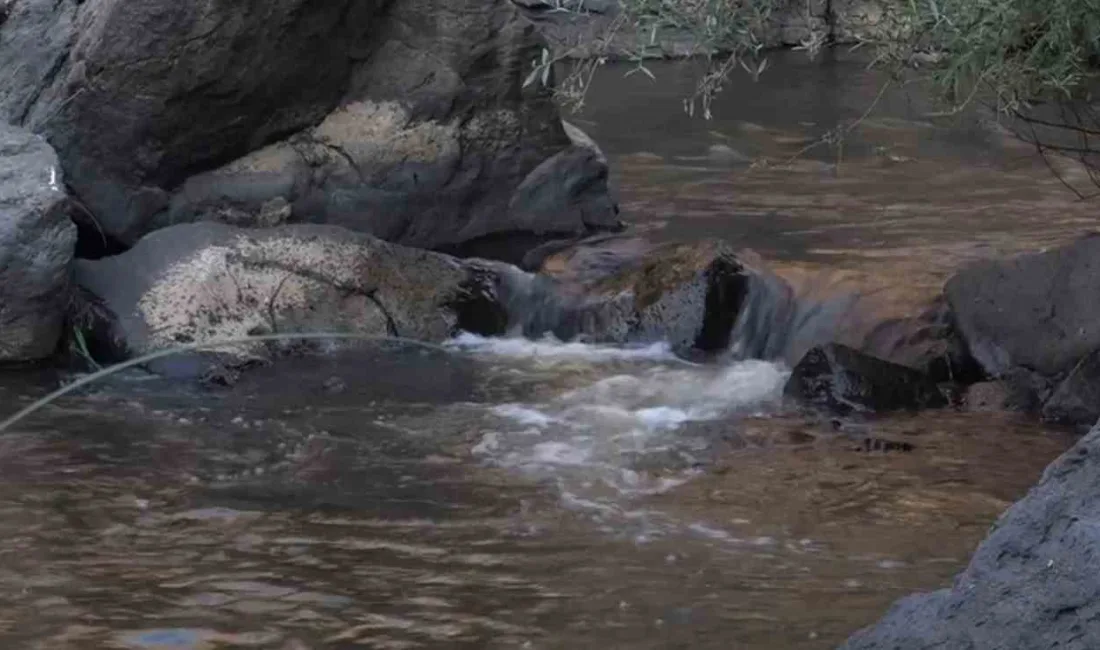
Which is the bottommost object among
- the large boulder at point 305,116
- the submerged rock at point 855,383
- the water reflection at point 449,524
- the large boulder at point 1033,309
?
the water reflection at point 449,524

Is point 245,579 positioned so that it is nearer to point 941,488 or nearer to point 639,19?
point 639,19

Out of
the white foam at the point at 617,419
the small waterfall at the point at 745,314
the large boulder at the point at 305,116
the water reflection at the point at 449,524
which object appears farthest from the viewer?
the large boulder at the point at 305,116

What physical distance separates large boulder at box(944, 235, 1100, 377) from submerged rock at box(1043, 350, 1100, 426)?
0.15 meters

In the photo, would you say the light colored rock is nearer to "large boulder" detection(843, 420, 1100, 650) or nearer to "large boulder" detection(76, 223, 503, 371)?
"large boulder" detection(76, 223, 503, 371)

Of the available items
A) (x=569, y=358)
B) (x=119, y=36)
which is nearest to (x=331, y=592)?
(x=569, y=358)

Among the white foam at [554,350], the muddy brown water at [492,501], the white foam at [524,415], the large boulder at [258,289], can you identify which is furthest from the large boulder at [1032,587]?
the large boulder at [258,289]

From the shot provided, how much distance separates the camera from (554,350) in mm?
8617

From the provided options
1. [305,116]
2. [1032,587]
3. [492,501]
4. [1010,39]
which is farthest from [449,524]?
[305,116]

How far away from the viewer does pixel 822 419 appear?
732 cm

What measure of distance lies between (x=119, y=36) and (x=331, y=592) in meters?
4.85

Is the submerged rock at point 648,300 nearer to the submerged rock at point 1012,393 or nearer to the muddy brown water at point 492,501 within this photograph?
the muddy brown water at point 492,501

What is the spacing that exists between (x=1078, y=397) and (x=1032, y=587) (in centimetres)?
418

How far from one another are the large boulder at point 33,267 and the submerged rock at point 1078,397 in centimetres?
445

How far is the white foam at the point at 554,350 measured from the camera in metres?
→ 8.46
